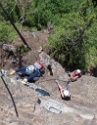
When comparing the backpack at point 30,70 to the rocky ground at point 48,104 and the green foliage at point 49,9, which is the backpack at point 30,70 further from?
the green foliage at point 49,9

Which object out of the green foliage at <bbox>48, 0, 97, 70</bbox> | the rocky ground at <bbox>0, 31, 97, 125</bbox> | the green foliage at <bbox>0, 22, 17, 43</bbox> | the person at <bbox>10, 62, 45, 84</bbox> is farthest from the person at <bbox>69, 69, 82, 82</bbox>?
the green foliage at <bbox>0, 22, 17, 43</bbox>

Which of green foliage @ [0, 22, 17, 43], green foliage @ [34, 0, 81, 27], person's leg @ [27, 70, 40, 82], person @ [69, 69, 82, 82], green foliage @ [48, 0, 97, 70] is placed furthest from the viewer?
green foliage @ [34, 0, 81, 27]

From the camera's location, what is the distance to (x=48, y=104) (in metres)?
12.3

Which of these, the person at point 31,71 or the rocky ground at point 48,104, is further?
the person at point 31,71

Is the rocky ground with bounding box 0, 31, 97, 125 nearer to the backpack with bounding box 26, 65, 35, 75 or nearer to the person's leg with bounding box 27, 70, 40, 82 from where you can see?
the person's leg with bounding box 27, 70, 40, 82

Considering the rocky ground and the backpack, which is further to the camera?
the backpack

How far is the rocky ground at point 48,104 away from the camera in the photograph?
11.4 meters

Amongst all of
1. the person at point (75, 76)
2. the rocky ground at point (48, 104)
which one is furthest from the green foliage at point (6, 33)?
the person at point (75, 76)

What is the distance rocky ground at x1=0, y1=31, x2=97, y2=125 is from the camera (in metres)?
11.4

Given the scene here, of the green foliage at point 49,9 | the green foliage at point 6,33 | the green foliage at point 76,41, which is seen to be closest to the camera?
the green foliage at point 6,33

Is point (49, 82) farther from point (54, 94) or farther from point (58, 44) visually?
point (58, 44)

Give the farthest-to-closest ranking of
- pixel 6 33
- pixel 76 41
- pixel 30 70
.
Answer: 1. pixel 76 41
2. pixel 6 33
3. pixel 30 70

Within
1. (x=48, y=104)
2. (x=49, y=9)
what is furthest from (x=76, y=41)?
(x=48, y=104)

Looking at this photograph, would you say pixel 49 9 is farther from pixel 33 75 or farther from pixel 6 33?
pixel 33 75
